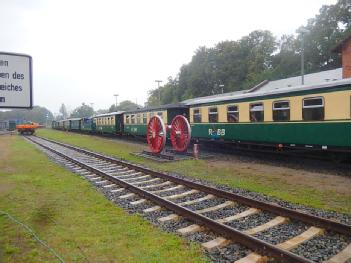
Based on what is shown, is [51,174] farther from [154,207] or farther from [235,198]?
[235,198]

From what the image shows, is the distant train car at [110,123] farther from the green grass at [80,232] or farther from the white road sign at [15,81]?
the white road sign at [15,81]

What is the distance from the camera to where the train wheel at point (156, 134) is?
16.4 metres

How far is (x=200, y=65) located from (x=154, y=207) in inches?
3389

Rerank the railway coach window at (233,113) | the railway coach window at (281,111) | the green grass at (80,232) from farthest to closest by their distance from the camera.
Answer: the railway coach window at (233,113)
the railway coach window at (281,111)
the green grass at (80,232)

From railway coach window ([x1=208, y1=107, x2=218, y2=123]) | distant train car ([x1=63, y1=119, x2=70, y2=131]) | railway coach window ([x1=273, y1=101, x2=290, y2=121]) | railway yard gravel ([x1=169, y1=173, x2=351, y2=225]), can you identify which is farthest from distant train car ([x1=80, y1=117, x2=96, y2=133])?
railway yard gravel ([x1=169, y1=173, x2=351, y2=225])

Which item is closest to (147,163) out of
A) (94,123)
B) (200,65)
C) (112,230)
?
(112,230)

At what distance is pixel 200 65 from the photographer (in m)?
91.3

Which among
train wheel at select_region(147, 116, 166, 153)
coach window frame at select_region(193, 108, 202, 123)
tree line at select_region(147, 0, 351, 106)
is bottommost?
train wheel at select_region(147, 116, 166, 153)

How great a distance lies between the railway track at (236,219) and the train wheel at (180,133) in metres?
6.14

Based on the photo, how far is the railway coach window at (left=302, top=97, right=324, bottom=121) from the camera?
479 inches

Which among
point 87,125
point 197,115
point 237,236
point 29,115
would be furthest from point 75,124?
point 29,115

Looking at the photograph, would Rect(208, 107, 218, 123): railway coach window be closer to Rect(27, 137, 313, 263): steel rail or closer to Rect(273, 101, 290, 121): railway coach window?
Rect(273, 101, 290, 121): railway coach window

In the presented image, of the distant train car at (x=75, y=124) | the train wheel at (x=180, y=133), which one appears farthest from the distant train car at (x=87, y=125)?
the train wheel at (x=180, y=133)

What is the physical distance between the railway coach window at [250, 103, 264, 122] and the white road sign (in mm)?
11529
